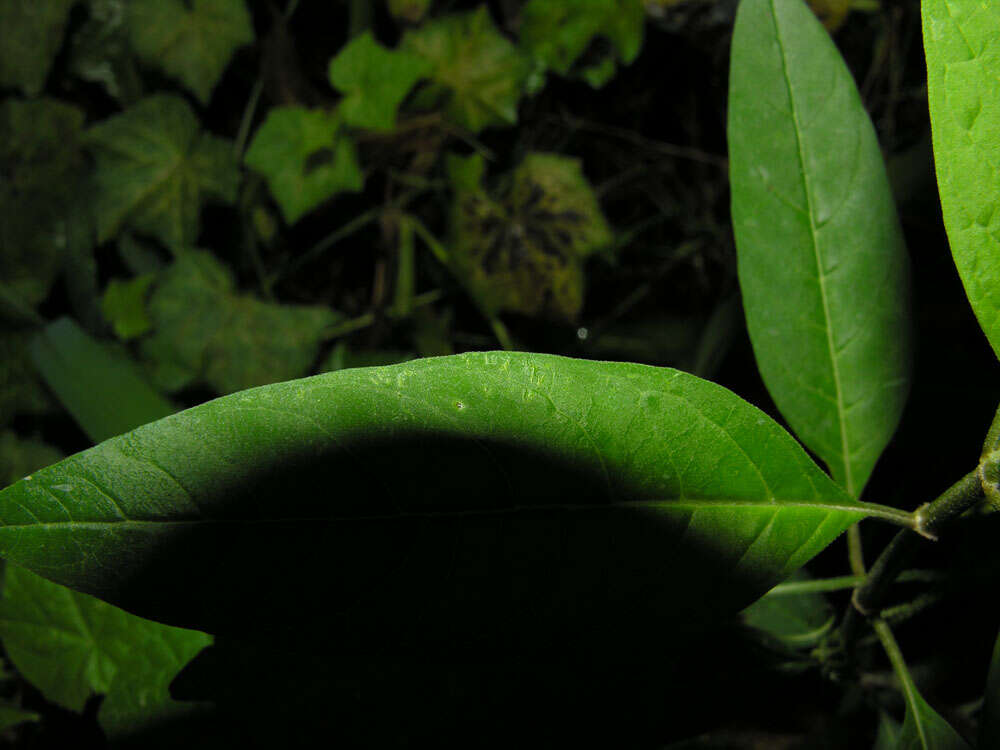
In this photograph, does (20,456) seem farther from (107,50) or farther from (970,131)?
(970,131)

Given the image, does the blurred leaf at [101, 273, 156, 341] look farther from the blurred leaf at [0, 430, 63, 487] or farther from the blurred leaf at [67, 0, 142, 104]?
the blurred leaf at [67, 0, 142, 104]

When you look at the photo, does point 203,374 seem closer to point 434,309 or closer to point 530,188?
point 434,309

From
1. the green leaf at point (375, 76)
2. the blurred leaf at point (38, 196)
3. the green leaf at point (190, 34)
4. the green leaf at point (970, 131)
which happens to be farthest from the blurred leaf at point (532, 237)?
the green leaf at point (970, 131)

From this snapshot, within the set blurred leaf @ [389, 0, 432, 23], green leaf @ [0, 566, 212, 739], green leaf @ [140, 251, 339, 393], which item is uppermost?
blurred leaf @ [389, 0, 432, 23]

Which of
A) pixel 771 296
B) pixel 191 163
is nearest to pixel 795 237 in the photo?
pixel 771 296

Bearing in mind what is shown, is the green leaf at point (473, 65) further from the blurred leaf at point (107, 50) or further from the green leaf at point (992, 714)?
the green leaf at point (992, 714)

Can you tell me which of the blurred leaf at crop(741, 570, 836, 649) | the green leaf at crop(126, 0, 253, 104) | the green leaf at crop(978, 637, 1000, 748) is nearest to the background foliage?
the green leaf at crop(126, 0, 253, 104)
